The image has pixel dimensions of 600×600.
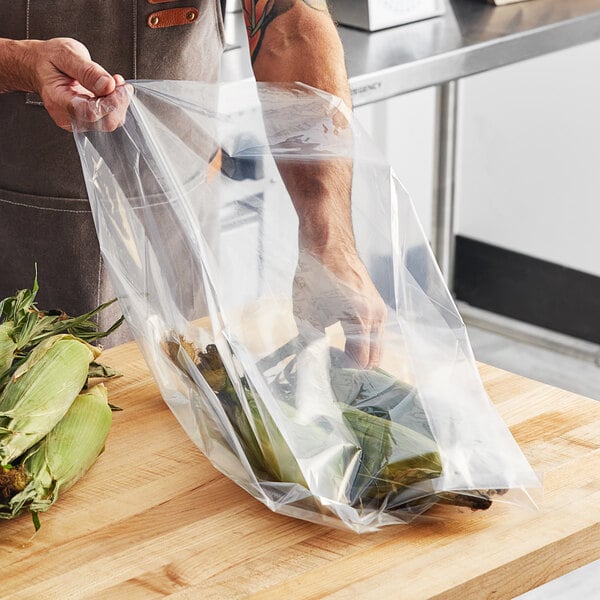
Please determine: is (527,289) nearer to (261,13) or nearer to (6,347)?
(261,13)

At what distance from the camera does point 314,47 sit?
1133mm

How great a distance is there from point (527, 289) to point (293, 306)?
7.93 feet

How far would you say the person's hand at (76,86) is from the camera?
2.90 feet

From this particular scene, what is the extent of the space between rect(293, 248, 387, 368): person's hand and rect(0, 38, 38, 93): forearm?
38cm

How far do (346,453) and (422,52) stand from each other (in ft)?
4.75

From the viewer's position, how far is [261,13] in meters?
1.22

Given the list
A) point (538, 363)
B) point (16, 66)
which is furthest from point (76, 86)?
point (538, 363)

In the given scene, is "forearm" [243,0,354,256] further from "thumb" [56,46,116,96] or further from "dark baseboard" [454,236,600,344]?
"dark baseboard" [454,236,600,344]

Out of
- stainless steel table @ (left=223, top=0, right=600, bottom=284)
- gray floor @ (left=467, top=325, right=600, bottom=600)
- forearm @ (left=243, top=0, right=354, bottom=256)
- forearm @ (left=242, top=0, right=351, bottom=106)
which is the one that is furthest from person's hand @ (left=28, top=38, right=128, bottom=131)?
gray floor @ (left=467, top=325, right=600, bottom=600)

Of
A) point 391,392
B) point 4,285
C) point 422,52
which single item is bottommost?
point 4,285

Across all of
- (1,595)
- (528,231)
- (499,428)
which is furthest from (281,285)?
(528,231)

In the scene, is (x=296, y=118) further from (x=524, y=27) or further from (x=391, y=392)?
(x=524, y=27)

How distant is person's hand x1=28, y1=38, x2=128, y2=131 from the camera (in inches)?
34.9

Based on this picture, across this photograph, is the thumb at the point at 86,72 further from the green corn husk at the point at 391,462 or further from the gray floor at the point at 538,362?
the gray floor at the point at 538,362
